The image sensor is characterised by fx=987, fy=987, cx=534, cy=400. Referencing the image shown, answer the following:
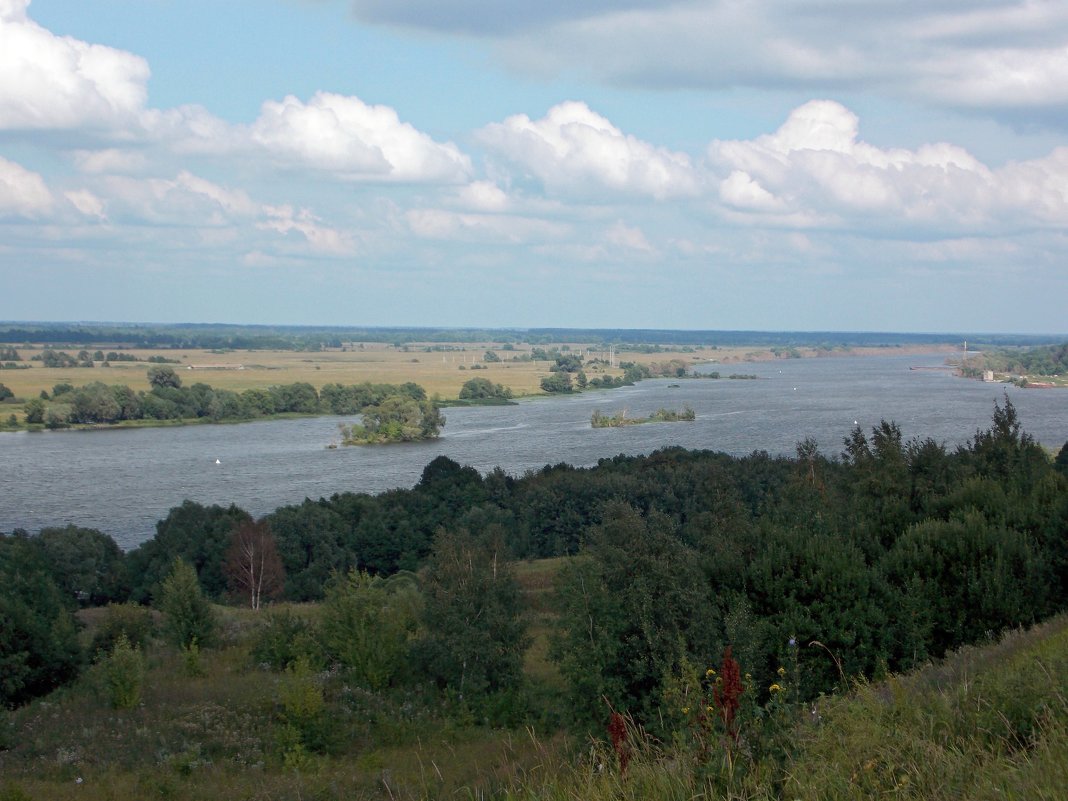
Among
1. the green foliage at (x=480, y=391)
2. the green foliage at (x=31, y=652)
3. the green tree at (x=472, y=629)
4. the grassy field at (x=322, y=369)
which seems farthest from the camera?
the green foliage at (x=480, y=391)

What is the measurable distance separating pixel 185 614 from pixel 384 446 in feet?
166

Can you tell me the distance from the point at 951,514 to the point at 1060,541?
1.90m

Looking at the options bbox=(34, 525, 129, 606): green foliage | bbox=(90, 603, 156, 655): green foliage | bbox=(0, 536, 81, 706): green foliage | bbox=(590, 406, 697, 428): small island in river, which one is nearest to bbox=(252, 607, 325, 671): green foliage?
bbox=(90, 603, 156, 655): green foliage

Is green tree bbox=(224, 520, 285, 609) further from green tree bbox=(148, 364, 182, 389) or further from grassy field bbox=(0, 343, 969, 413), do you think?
green tree bbox=(148, 364, 182, 389)

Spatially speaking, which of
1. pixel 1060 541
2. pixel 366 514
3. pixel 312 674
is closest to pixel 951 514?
pixel 1060 541

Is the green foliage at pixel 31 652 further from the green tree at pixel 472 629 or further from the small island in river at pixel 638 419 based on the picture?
the small island in river at pixel 638 419

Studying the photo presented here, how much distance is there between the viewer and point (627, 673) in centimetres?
998

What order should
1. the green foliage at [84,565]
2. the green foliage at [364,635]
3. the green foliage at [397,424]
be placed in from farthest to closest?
1. the green foliage at [397,424]
2. the green foliage at [84,565]
3. the green foliage at [364,635]

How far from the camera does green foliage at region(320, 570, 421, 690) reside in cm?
1627

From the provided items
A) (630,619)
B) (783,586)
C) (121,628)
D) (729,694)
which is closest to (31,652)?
(121,628)

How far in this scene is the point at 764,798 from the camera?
12.5ft

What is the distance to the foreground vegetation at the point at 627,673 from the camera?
4289mm

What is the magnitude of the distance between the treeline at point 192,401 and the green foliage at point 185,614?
53376 millimetres

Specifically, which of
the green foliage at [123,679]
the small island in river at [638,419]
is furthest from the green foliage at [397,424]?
the green foliage at [123,679]
